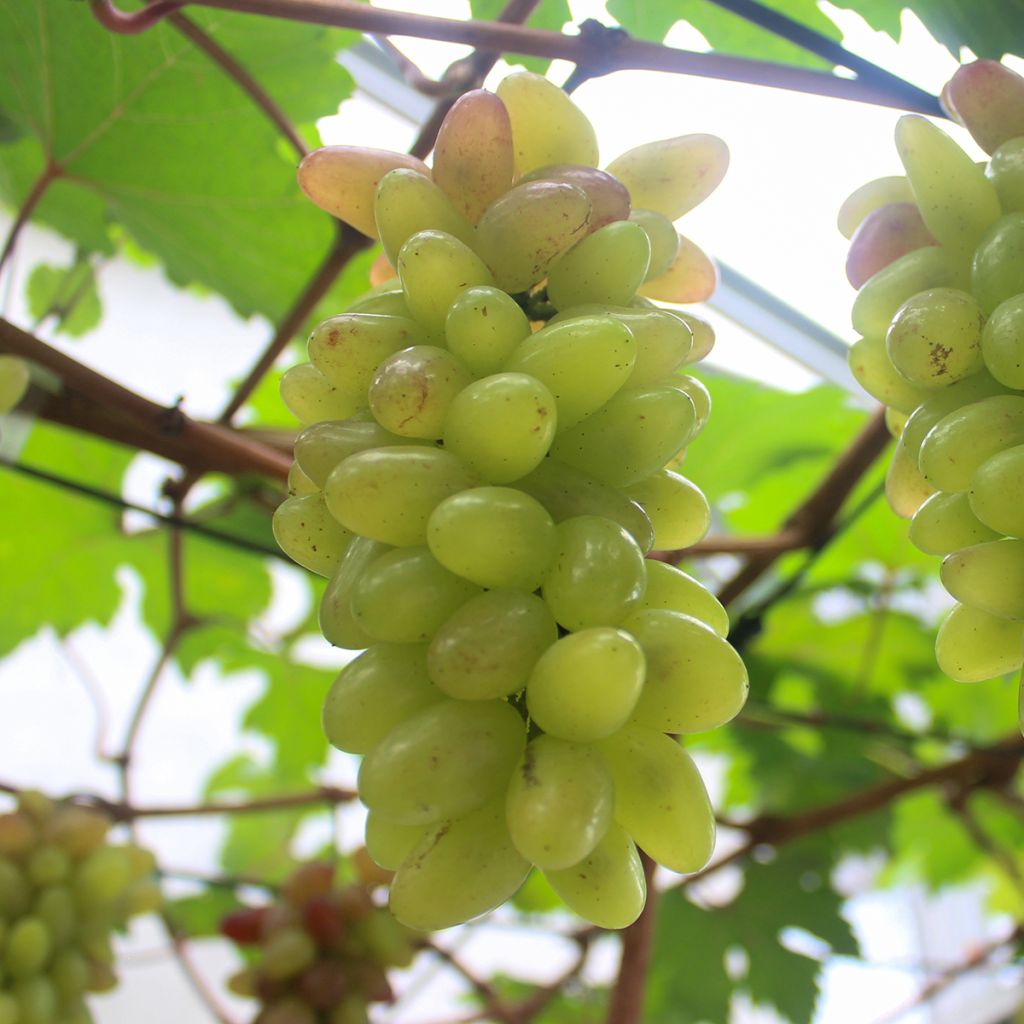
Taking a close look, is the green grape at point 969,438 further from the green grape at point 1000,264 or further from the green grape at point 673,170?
the green grape at point 673,170

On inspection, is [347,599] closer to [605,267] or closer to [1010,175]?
[605,267]

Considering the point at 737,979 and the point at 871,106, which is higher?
the point at 871,106

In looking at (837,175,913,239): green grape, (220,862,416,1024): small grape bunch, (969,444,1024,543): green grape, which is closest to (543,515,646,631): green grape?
(969,444,1024,543): green grape

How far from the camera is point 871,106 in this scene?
427 mm

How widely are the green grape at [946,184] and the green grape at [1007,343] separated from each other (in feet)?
0.16

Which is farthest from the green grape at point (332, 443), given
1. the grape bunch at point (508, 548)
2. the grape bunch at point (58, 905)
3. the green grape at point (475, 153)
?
the grape bunch at point (58, 905)

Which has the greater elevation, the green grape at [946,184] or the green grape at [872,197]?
the green grape at [872,197]

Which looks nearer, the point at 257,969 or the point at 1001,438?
the point at 1001,438

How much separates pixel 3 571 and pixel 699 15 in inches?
28.7

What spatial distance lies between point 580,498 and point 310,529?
0.09 metres

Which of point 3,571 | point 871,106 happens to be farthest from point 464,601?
point 3,571

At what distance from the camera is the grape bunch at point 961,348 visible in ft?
0.98

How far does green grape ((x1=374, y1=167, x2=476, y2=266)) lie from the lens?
35cm

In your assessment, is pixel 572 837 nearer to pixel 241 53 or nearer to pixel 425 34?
pixel 425 34
